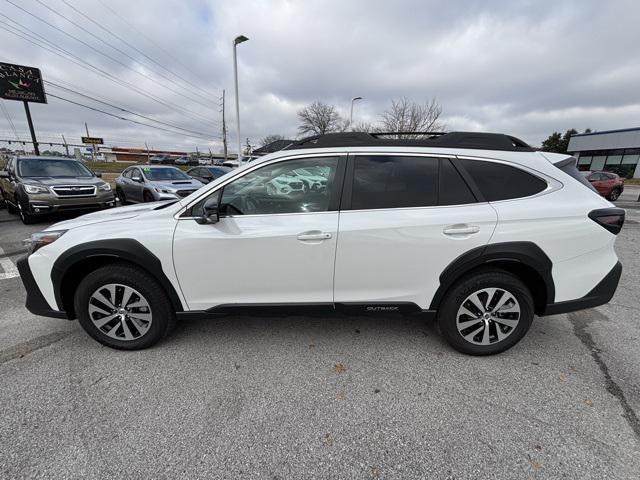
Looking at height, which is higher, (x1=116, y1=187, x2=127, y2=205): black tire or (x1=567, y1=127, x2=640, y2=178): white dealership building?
(x1=567, y1=127, x2=640, y2=178): white dealership building

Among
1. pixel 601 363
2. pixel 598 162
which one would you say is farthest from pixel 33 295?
pixel 598 162

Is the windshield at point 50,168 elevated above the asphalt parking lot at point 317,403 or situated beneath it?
elevated above

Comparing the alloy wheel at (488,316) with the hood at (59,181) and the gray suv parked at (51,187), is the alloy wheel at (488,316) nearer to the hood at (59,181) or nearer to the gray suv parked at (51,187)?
the gray suv parked at (51,187)

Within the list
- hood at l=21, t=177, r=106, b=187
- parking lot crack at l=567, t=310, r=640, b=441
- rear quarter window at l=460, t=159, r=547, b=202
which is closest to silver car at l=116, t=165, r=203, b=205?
hood at l=21, t=177, r=106, b=187

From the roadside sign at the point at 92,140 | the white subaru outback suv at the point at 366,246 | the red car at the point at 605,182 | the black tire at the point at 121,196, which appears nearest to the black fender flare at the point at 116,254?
the white subaru outback suv at the point at 366,246

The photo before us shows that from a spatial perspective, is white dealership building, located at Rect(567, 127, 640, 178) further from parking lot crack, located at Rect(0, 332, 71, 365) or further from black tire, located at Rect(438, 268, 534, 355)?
parking lot crack, located at Rect(0, 332, 71, 365)

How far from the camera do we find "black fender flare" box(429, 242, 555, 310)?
2340 millimetres

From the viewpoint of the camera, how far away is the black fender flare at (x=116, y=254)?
2.41 meters

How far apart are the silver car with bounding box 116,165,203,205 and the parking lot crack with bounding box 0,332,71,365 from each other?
588 centimetres

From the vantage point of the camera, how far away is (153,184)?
8.99m

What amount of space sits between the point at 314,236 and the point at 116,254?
5.17ft

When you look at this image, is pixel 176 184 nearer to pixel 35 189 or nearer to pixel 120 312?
pixel 35 189

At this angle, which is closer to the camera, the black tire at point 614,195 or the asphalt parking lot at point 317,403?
the asphalt parking lot at point 317,403

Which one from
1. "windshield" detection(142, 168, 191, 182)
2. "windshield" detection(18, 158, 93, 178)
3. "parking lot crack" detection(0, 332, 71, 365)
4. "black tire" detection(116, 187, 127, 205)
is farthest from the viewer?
"black tire" detection(116, 187, 127, 205)
